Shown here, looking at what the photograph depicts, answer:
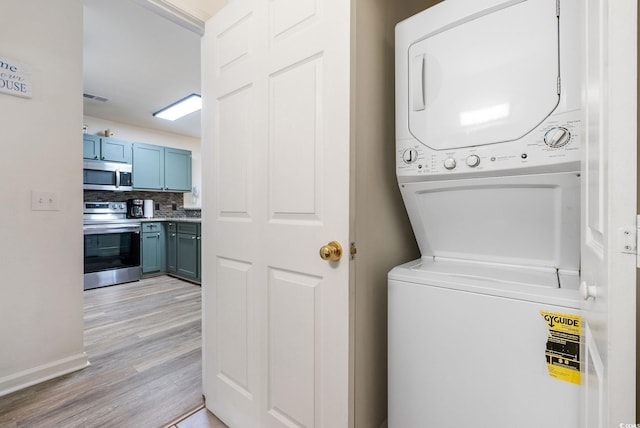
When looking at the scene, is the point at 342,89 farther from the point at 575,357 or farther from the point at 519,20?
the point at 575,357

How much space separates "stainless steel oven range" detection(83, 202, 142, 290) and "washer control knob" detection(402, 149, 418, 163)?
13.6 ft

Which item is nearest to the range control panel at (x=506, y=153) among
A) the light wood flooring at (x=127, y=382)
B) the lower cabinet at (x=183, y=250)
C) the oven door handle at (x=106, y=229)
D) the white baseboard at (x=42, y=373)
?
the light wood flooring at (x=127, y=382)

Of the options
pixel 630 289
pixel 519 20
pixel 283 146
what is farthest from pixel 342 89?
pixel 630 289

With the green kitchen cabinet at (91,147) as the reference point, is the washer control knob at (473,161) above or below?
below

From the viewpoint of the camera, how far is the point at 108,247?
3.91 metres

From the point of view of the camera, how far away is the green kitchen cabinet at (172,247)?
14.6 feet

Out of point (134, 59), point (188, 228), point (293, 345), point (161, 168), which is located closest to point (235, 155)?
point (293, 345)

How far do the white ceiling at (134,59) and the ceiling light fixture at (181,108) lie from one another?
88 millimetres

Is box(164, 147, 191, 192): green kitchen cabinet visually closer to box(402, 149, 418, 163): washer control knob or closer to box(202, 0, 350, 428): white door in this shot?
box(202, 0, 350, 428): white door

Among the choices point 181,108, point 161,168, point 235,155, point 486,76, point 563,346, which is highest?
point 181,108

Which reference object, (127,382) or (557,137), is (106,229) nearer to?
(127,382)

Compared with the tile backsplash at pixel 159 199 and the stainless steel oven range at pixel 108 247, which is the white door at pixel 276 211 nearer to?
the stainless steel oven range at pixel 108 247

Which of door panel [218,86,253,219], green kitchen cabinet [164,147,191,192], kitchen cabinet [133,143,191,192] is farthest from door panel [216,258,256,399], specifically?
green kitchen cabinet [164,147,191,192]

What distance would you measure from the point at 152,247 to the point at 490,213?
4698 mm
